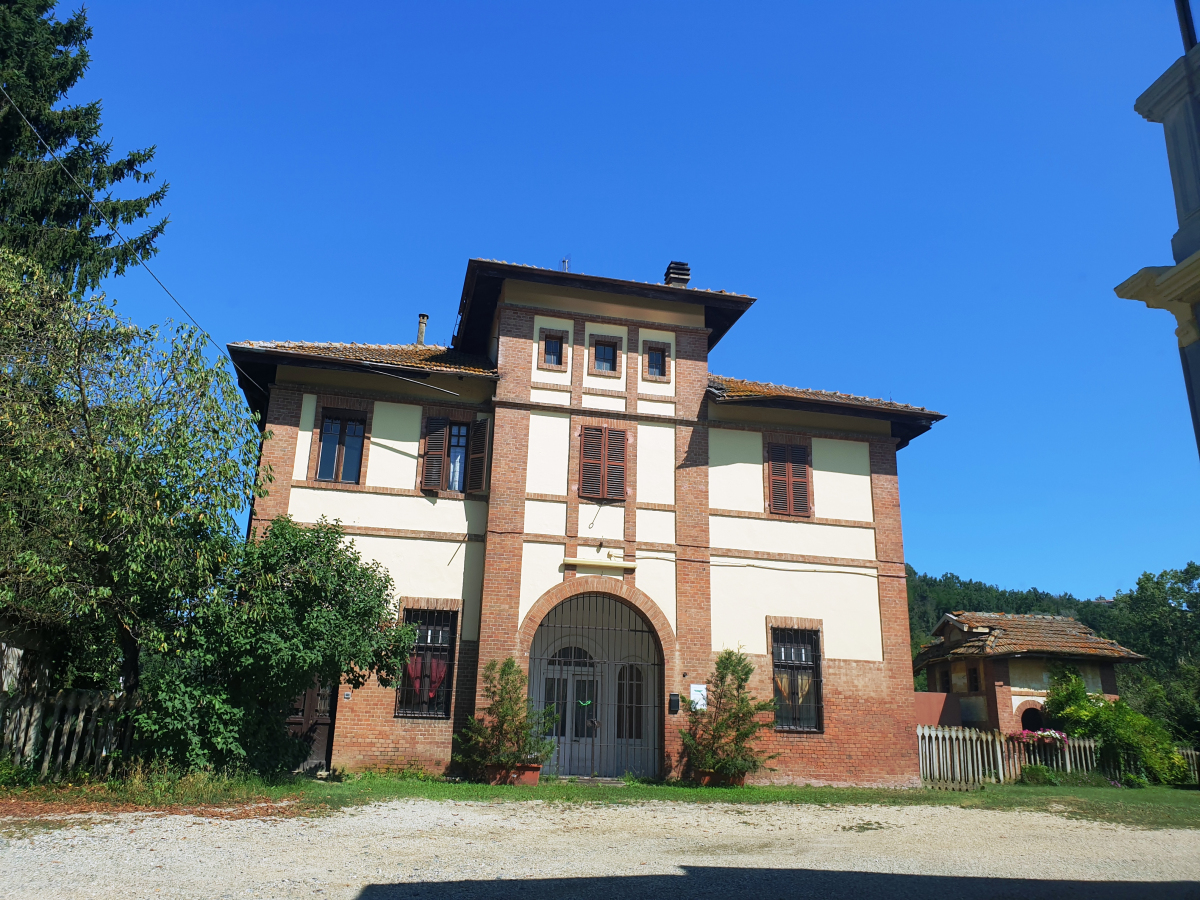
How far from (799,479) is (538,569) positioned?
6.05 m

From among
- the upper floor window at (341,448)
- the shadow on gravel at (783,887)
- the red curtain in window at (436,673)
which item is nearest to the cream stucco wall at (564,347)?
the upper floor window at (341,448)

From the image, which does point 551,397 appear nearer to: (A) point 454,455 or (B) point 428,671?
(A) point 454,455

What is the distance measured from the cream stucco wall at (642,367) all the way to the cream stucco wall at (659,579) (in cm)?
344

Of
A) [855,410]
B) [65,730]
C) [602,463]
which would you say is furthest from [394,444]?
[855,410]

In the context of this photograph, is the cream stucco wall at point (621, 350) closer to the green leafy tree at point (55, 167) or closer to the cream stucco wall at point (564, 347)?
the cream stucco wall at point (564, 347)

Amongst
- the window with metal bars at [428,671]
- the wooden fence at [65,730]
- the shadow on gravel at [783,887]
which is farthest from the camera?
the window with metal bars at [428,671]

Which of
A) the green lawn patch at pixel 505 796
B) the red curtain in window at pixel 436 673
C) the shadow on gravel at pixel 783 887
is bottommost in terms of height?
the shadow on gravel at pixel 783 887

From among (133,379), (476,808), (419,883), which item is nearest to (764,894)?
(419,883)

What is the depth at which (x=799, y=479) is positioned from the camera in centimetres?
1844

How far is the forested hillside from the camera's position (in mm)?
24047

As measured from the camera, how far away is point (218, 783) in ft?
35.9

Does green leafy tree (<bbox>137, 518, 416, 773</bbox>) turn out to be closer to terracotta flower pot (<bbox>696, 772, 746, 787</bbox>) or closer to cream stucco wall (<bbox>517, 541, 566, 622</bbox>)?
cream stucco wall (<bbox>517, 541, 566, 622</bbox>)

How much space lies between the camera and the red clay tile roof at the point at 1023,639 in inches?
885

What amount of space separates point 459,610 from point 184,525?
19.8 feet
